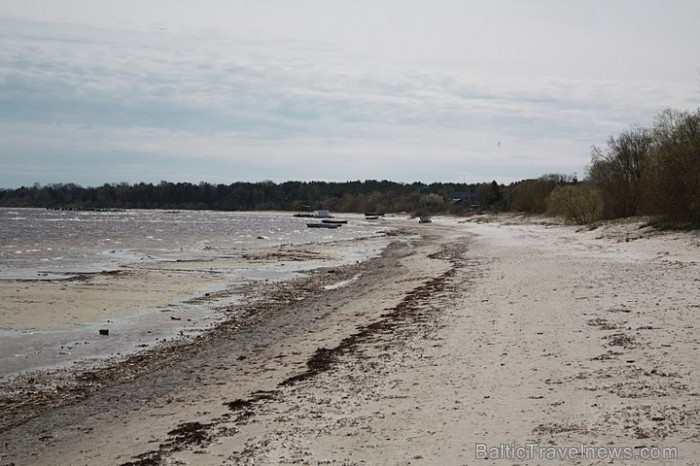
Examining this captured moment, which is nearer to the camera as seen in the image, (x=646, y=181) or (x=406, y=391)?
(x=406, y=391)

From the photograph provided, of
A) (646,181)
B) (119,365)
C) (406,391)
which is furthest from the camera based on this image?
(646,181)

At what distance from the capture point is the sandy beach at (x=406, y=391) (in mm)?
6840

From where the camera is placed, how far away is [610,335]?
1114cm

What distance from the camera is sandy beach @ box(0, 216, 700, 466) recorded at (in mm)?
6840

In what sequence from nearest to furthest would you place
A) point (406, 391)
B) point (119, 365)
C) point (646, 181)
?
point (406, 391), point (119, 365), point (646, 181)

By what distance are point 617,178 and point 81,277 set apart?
48575mm

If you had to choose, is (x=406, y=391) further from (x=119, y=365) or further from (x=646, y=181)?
(x=646, y=181)

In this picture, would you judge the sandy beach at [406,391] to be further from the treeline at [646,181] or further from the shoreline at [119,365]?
the treeline at [646,181]

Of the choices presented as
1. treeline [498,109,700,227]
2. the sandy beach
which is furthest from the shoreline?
treeline [498,109,700,227]

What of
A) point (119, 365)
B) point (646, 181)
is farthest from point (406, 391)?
point (646, 181)

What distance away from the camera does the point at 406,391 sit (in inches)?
352

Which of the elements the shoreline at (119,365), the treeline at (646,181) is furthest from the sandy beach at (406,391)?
the treeline at (646,181)

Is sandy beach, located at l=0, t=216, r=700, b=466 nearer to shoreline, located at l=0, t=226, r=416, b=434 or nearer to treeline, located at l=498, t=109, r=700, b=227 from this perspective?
shoreline, located at l=0, t=226, r=416, b=434

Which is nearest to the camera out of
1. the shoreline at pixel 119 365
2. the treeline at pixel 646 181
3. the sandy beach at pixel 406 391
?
the sandy beach at pixel 406 391
